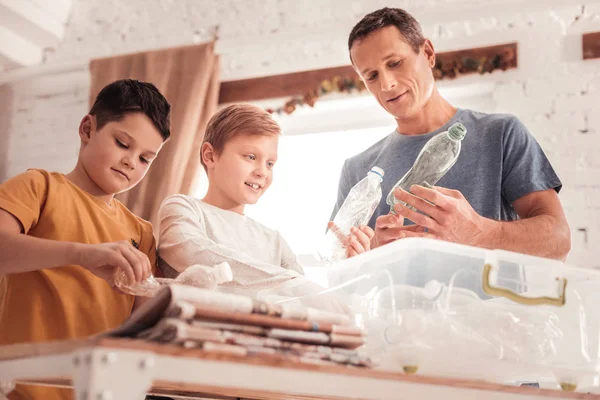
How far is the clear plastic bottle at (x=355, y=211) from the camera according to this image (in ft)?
5.17

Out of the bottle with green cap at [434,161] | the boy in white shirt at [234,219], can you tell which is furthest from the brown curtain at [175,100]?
the bottle with green cap at [434,161]

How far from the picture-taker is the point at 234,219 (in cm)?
143

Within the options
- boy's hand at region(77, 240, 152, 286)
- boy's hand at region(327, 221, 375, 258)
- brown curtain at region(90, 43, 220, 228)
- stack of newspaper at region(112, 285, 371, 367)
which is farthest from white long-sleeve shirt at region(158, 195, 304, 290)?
brown curtain at region(90, 43, 220, 228)

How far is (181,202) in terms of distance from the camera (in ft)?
4.42

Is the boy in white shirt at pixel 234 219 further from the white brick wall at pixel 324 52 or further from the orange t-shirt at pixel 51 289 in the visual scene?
the white brick wall at pixel 324 52

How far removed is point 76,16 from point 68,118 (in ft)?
1.87

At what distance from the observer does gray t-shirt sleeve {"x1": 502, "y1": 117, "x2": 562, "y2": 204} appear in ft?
5.26

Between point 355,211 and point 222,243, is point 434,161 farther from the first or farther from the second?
point 222,243

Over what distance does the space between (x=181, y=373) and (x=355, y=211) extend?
1033 millimetres

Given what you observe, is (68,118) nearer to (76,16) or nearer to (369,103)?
(76,16)

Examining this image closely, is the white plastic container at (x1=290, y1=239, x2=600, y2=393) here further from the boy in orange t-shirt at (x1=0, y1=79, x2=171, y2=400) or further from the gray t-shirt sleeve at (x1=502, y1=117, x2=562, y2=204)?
the gray t-shirt sleeve at (x1=502, y1=117, x2=562, y2=204)

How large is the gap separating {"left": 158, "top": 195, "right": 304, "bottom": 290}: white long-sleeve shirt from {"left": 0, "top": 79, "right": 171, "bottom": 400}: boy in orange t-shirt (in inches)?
2.9

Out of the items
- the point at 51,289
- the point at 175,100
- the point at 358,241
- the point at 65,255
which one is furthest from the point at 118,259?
the point at 175,100

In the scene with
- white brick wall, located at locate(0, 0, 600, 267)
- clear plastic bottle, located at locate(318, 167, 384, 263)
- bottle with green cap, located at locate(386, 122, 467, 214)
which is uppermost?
white brick wall, located at locate(0, 0, 600, 267)
